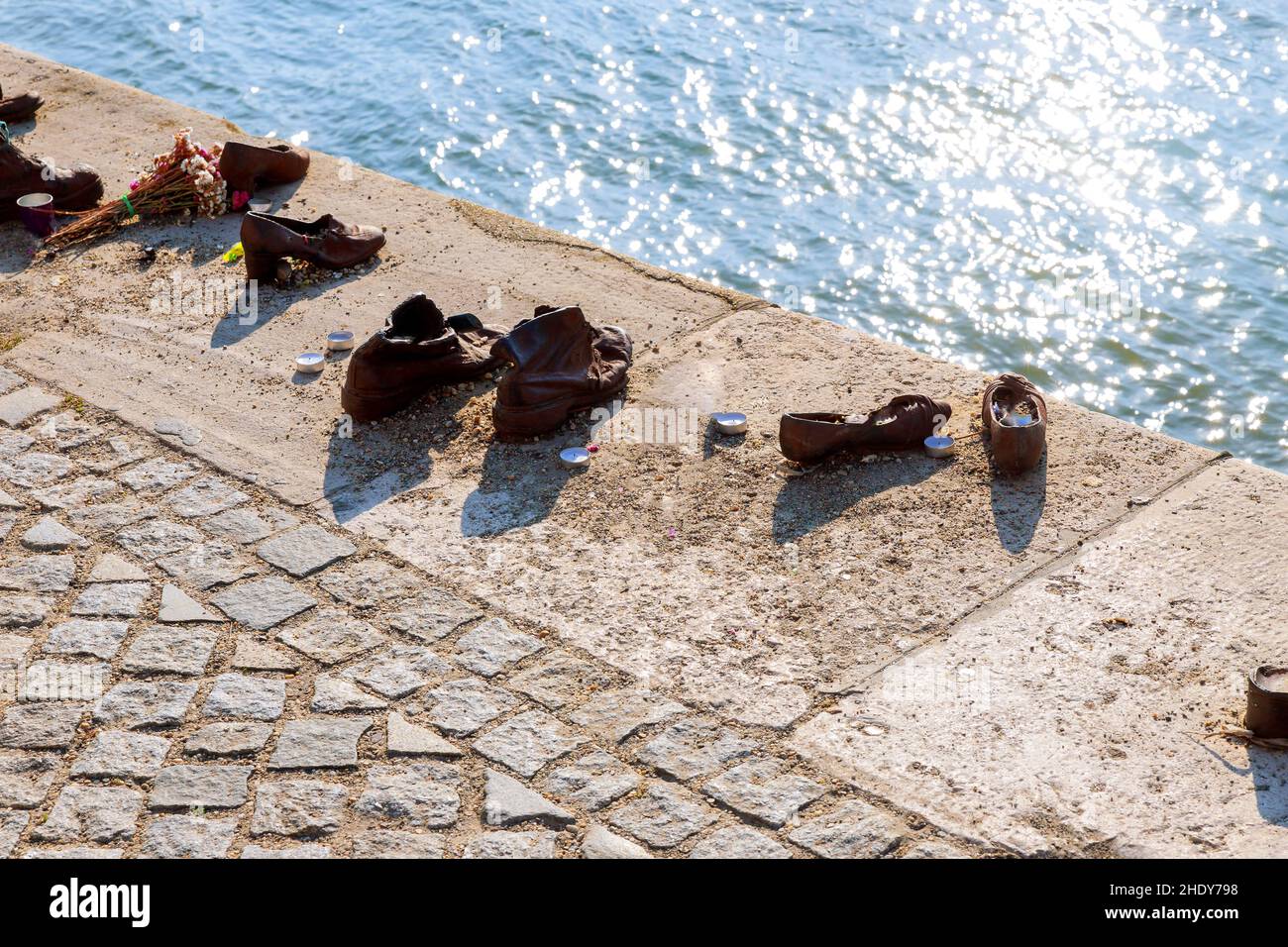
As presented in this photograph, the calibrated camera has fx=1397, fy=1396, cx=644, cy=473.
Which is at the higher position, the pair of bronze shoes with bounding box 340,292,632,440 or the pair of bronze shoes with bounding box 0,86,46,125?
the pair of bronze shoes with bounding box 340,292,632,440

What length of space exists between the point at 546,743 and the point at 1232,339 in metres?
7.46

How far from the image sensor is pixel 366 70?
571 inches

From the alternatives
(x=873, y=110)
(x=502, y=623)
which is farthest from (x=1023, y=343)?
(x=502, y=623)

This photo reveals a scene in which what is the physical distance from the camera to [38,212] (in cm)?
764

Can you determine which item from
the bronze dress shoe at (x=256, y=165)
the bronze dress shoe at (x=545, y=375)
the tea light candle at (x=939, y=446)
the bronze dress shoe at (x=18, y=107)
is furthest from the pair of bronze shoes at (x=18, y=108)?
the tea light candle at (x=939, y=446)

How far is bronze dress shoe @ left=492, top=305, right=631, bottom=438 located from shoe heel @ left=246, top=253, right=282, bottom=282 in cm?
181

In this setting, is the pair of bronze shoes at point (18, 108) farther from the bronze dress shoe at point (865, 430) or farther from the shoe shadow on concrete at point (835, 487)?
the shoe shadow on concrete at point (835, 487)

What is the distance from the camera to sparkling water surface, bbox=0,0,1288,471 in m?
10.1

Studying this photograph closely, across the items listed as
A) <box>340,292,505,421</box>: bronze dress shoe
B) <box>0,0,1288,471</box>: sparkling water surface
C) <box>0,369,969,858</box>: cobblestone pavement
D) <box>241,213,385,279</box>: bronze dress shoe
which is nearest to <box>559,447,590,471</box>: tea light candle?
<box>340,292,505,421</box>: bronze dress shoe

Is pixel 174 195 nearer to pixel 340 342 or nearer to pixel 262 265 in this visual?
pixel 262 265

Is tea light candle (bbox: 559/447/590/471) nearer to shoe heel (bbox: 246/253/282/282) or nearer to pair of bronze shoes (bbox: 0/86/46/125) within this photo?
shoe heel (bbox: 246/253/282/282)

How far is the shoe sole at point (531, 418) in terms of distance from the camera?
559 centimetres

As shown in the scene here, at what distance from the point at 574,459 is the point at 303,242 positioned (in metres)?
2.33

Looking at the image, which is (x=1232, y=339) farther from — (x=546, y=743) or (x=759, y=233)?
(x=546, y=743)
